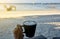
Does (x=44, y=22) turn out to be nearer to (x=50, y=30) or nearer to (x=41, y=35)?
(x=50, y=30)

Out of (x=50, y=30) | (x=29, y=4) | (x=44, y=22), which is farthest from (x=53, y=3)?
(x=50, y=30)

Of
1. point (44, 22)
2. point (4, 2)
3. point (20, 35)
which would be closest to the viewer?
point (20, 35)

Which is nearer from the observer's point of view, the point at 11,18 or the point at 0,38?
the point at 0,38

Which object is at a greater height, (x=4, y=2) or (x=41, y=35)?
(x=4, y=2)

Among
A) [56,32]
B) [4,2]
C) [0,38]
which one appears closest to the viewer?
[0,38]

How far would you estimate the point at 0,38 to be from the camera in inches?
49.6

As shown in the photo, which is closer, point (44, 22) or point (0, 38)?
point (0, 38)

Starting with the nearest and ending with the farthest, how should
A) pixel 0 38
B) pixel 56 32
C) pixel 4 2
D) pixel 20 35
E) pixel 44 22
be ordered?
1. pixel 20 35
2. pixel 0 38
3. pixel 56 32
4. pixel 44 22
5. pixel 4 2

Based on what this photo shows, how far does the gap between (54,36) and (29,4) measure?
0.99 metres

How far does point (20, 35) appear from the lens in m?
1.08

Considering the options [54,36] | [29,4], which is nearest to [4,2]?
[29,4]

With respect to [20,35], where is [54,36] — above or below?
below

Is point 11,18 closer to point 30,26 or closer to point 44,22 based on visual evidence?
point 44,22

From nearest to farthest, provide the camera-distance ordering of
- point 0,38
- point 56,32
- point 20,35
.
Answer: point 20,35, point 0,38, point 56,32
